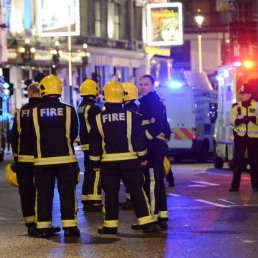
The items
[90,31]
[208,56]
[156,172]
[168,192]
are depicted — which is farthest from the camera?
[208,56]

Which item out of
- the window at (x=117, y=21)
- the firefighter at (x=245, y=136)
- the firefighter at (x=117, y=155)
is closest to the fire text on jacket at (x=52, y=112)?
the firefighter at (x=117, y=155)

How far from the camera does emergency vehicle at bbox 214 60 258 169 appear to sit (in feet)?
70.3

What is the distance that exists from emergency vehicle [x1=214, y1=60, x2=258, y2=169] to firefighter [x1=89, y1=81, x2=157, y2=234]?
11059 mm

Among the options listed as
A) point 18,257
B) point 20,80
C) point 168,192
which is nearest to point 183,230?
point 18,257

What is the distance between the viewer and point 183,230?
10.4m

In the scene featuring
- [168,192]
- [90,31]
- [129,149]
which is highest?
[90,31]

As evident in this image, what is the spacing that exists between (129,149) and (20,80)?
37415mm

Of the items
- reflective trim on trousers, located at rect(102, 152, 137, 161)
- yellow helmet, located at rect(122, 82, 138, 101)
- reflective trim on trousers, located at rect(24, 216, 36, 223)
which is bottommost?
reflective trim on trousers, located at rect(24, 216, 36, 223)

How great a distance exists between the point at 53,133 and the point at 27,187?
3.12ft

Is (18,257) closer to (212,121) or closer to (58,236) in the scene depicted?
(58,236)

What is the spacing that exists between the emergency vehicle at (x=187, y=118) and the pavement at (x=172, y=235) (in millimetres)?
12159

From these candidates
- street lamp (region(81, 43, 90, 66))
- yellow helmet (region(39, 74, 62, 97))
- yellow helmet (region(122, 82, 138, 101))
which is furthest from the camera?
street lamp (region(81, 43, 90, 66))

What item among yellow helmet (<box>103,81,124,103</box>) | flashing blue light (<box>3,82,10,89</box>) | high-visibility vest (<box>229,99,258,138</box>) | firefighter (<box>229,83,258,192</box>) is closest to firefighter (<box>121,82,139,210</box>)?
yellow helmet (<box>103,81,124,103</box>)

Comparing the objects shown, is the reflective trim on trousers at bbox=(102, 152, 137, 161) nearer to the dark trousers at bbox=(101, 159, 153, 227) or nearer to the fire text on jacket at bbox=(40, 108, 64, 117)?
the dark trousers at bbox=(101, 159, 153, 227)
